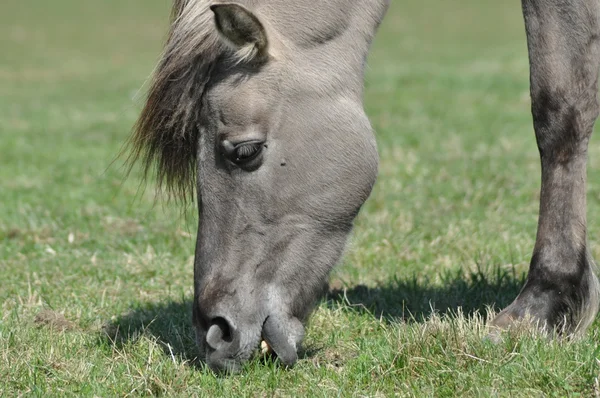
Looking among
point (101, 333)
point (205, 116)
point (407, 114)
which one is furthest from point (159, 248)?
point (407, 114)

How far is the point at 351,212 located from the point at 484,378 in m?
0.87

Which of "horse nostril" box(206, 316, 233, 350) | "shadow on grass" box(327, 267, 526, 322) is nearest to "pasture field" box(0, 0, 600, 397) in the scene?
"shadow on grass" box(327, 267, 526, 322)

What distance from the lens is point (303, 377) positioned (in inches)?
118

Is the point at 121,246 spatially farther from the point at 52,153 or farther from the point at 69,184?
the point at 52,153

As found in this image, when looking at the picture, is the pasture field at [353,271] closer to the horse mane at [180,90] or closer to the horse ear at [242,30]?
the horse mane at [180,90]

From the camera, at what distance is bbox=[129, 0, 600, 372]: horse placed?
312 cm

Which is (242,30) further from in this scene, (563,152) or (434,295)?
(434,295)

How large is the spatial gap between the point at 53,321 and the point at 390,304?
5.19ft

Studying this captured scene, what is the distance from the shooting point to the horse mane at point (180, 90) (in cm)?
317

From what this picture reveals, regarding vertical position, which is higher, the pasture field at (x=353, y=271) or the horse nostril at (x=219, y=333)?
the horse nostril at (x=219, y=333)

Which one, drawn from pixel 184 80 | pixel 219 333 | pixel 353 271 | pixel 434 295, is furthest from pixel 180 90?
pixel 353 271

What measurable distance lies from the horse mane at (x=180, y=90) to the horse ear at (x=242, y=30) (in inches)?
3.8

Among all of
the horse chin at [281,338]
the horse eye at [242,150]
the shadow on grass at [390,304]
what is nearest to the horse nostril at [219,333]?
the horse chin at [281,338]

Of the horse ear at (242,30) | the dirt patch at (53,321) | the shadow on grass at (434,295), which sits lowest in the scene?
the dirt patch at (53,321)
